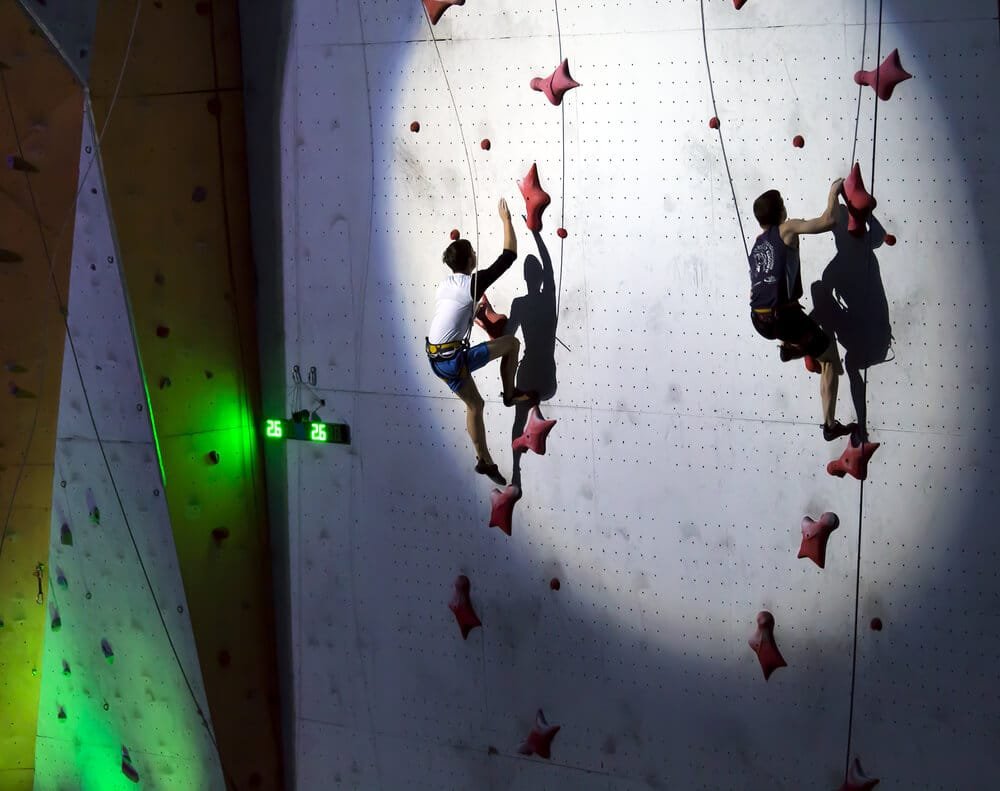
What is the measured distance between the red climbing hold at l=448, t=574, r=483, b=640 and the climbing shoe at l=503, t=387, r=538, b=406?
763mm

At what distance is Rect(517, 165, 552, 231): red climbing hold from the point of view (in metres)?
3.70

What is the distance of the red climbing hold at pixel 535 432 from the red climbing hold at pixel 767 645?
101 cm

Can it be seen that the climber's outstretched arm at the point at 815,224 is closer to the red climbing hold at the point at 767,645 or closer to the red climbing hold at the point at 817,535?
the red climbing hold at the point at 817,535

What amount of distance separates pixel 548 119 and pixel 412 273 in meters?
0.79

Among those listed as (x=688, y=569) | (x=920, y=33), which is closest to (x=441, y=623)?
(x=688, y=569)

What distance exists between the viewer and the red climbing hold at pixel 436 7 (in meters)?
3.73

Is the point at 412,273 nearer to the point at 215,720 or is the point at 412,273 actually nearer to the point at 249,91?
the point at 249,91

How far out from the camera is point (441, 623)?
13.6ft

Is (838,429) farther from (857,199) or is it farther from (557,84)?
(557,84)

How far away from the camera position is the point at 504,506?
3.92 meters

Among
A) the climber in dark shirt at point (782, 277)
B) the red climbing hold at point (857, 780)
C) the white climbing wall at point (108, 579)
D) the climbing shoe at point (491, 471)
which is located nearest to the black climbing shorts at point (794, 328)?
the climber in dark shirt at point (782, 277)

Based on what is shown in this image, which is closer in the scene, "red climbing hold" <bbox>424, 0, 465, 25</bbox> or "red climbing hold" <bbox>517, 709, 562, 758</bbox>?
"red climbing hold" <bbox>424, 0, 465, 25</bbox>

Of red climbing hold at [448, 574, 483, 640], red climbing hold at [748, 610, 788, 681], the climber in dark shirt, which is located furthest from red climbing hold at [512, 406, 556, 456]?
red climbing hold at [748, 610, 788, 681]

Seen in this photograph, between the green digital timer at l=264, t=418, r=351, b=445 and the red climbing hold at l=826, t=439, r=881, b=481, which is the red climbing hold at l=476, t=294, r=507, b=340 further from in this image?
the red climbing hold at l=826, t=439, r=881, b=481
